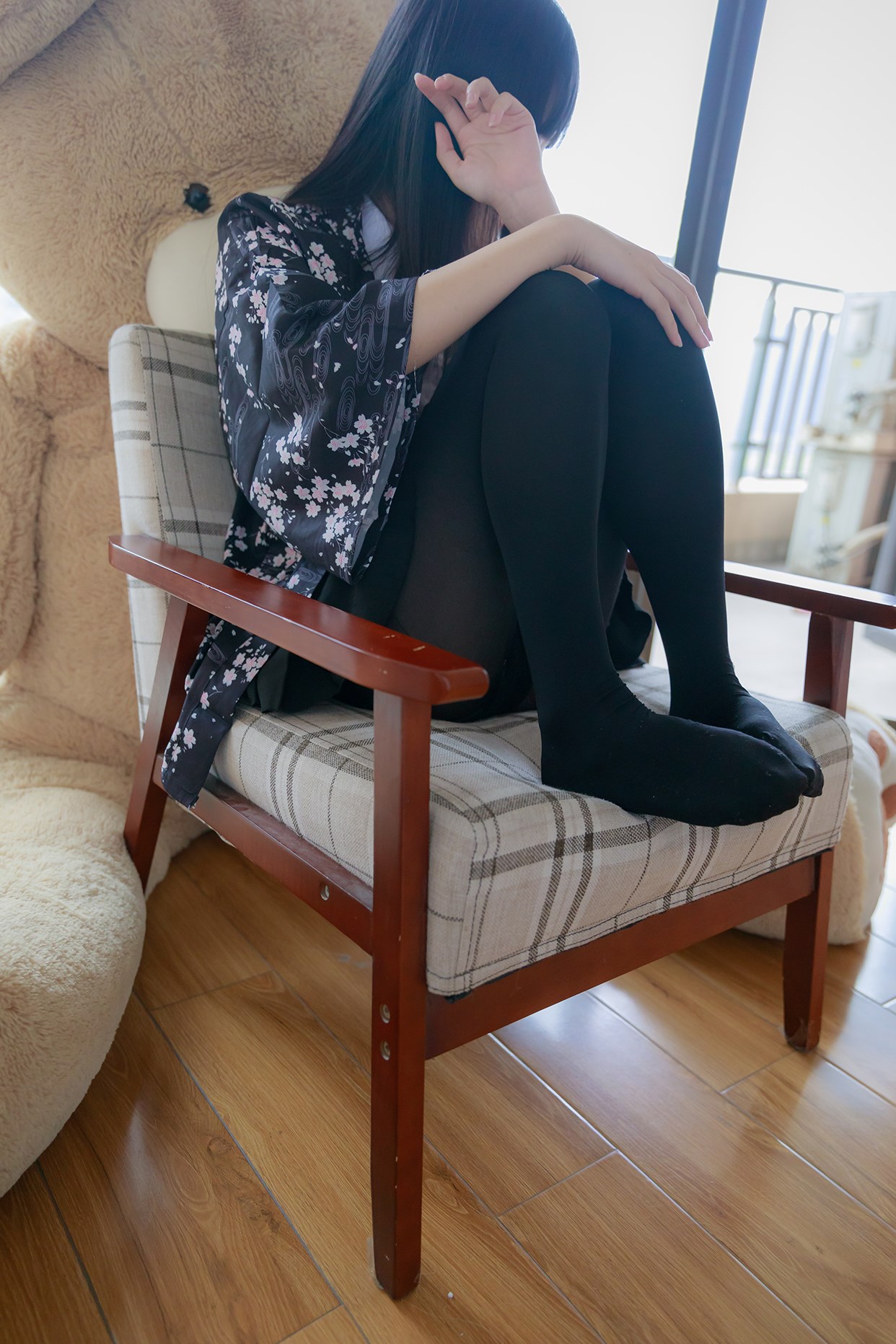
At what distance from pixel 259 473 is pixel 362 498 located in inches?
4.6

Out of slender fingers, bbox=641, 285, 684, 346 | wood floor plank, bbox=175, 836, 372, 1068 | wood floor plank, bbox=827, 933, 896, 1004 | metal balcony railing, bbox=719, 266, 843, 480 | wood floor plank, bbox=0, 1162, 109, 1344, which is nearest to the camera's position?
wood floor plank, bbox=0, 1162, 109, 1344

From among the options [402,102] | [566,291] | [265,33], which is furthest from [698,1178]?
[265,33]

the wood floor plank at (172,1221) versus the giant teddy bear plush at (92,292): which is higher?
the giant teddy bear plush at (92,292)

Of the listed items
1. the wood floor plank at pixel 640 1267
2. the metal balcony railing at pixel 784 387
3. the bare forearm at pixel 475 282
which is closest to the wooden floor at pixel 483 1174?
the wood floor plank at pixel 640 1267

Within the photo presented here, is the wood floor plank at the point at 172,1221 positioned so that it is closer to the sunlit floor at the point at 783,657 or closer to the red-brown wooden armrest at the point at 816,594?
the red-brown wooden armrest at the point at 816,594

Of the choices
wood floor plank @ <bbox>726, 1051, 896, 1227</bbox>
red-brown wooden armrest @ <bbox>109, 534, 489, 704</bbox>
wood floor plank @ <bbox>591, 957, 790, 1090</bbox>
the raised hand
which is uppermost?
the raised hand

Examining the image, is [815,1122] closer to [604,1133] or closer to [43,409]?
[604,1133]

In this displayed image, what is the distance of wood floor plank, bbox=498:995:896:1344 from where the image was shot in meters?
0.68

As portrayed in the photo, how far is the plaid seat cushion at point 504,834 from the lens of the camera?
60 cm

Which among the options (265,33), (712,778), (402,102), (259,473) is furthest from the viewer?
(265,33)

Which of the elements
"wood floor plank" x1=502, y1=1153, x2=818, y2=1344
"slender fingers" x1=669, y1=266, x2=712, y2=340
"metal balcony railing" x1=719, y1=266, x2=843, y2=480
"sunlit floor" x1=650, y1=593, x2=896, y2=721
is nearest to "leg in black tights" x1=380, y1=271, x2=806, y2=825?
"slender fingers" x1=669, y1=266, x2=712, y2=340

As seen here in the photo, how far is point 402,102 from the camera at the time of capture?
89 cm

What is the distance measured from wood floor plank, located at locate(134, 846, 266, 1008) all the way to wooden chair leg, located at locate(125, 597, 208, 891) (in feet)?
0.29

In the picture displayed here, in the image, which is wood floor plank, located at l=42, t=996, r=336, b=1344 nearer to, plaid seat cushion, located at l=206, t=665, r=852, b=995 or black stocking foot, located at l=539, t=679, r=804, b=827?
plaid seat cushion, located at l=206, t=665, r=852, b=995
